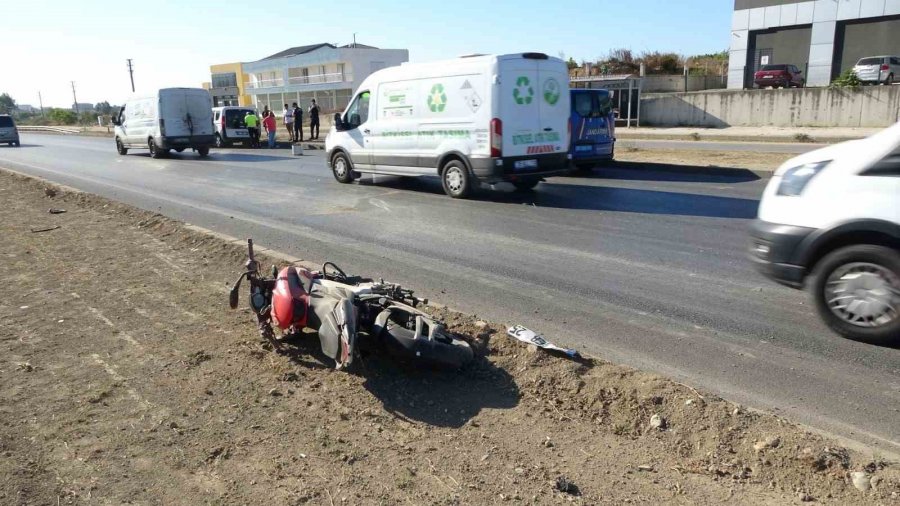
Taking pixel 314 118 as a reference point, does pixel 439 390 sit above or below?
below

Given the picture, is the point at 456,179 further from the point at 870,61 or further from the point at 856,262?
the point at 870,61

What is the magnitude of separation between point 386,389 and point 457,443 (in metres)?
0.76

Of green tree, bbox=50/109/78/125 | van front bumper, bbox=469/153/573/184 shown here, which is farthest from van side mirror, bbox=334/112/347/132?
green tree, bbox=50/109/78/125

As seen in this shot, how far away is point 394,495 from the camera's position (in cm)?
299

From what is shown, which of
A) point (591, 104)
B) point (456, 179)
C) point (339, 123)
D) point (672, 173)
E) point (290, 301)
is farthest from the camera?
point (591, 104)

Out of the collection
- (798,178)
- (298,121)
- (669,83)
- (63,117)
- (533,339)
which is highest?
(669,83)

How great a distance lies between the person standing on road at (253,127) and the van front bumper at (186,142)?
5.29 m

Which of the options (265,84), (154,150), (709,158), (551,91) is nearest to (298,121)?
(154,150)

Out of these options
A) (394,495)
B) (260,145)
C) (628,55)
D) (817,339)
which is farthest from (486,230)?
(628,55)

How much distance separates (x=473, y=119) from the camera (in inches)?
459

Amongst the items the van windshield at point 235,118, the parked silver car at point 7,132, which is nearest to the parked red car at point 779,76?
the van windshield at point 235,118

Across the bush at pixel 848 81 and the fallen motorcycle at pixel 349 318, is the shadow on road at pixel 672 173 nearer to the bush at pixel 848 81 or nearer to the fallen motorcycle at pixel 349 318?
the fallen motorcycle at pixel 349 318

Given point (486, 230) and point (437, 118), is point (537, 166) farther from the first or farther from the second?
point (486, 230)

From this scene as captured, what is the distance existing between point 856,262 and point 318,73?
3051 inches
